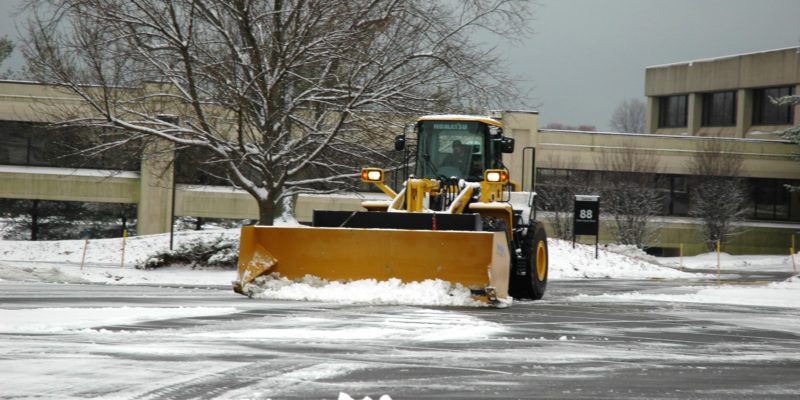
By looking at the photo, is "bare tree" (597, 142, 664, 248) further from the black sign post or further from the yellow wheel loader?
the yellow wheel loader

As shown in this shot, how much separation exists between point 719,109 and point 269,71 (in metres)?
45.3

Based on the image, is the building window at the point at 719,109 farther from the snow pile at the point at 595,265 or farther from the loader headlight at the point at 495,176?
the loader headlight at the point at 495,176

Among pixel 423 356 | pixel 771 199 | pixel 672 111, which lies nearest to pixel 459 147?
pixel 423 356

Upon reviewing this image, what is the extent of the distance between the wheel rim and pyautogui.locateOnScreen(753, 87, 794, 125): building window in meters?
44.5

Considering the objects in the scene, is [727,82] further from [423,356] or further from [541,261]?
[423,356]

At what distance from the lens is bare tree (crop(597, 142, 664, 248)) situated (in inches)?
1876

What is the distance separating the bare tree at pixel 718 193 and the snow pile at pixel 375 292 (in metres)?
38.0

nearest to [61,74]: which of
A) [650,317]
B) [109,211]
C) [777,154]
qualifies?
[650,317]

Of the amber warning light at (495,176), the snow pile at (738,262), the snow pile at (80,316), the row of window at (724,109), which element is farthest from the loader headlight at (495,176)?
the row of window at (724,109)

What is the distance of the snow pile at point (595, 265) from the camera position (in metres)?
32.2

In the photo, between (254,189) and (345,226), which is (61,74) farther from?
(345,226)

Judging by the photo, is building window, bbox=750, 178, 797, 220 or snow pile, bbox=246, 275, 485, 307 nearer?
snow pile, bbox=246, 275, 485, 307

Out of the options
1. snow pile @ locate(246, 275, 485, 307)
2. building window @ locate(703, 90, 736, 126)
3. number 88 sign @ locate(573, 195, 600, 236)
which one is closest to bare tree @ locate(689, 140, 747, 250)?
building window @ locate(703, 90, 736, 126)

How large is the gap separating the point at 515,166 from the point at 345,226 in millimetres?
33024
